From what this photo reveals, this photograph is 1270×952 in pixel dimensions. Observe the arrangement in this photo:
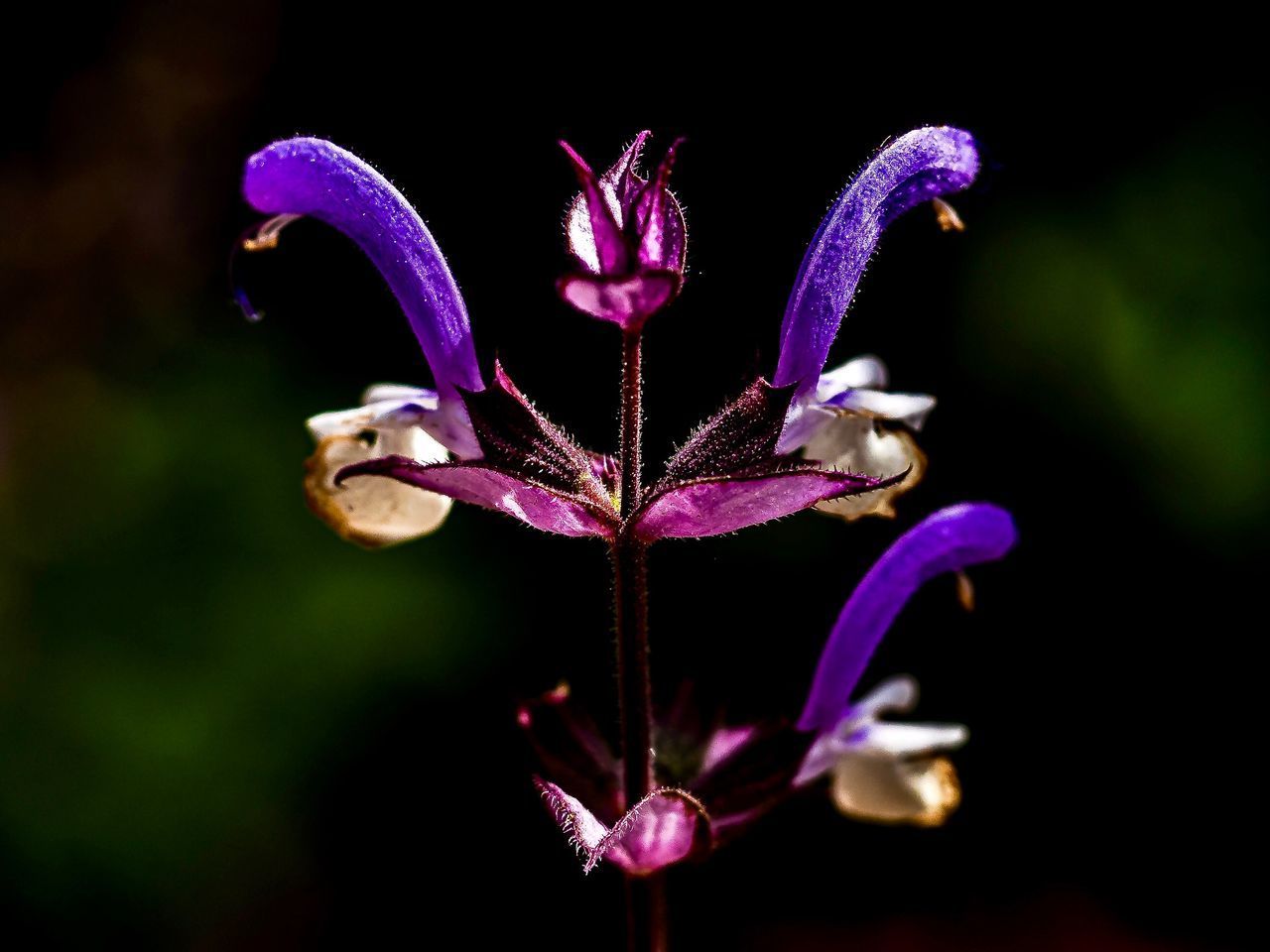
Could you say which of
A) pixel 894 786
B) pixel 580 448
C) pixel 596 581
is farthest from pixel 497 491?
pixel 596 581

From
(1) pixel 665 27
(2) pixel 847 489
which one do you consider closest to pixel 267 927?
(1) pixel 665 27

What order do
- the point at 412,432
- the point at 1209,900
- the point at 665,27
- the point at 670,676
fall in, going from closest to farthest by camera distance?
the point at 412,432
the point at 670,676
the point at 665,27
the point at 1209,900

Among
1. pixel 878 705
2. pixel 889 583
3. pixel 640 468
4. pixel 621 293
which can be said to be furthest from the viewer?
pixel 878 705

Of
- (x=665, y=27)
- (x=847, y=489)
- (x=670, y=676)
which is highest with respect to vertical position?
(x=665, y=27)

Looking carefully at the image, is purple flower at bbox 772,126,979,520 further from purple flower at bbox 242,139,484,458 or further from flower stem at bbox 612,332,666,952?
purple flower at bbox 242,139,484,458

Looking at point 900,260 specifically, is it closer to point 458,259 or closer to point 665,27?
point 665,27

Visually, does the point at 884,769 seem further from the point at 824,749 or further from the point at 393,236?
the point at 393,236
